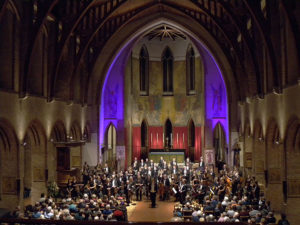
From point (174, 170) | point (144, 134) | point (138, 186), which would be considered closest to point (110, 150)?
point (144, 134)

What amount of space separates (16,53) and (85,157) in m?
12.9

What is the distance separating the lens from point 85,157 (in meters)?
27.7

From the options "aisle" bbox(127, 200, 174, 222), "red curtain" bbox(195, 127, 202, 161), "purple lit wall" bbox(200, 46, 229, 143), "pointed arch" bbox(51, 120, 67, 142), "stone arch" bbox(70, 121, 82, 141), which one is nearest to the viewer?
"aisle" bbox(127, 200, 174, 222)

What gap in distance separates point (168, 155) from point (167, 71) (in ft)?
28.8

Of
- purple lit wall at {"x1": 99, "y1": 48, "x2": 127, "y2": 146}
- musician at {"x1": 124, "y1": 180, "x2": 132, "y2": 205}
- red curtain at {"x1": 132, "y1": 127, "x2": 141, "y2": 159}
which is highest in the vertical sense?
purple lit wall at {"x1": 99, "y1": 48, "x2": 127, "y2": 146}

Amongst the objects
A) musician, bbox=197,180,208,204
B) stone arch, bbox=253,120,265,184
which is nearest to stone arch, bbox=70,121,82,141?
musician, bbox=197,180,208,204

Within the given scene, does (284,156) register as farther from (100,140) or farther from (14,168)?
(100,140)

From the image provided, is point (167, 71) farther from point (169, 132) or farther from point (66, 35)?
point (66, 35)

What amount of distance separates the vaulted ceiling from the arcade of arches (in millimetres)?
73

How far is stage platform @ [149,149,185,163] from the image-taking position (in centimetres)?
3288

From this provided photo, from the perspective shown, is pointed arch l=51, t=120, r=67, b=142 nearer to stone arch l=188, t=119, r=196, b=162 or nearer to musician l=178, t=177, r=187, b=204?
musician l=178, t=177, r=187, b=204

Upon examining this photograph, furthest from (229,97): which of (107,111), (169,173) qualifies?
(107,111)

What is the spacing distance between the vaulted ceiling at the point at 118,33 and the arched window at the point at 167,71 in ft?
28.1

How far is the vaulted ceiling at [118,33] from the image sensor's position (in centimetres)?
1631
